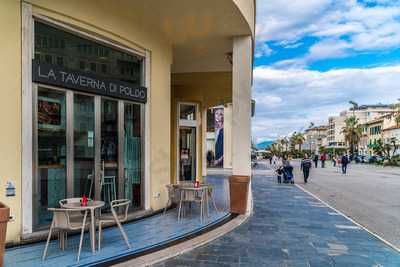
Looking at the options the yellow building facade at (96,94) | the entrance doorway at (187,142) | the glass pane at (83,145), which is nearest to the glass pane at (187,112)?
the entrance doorway at (187,142)

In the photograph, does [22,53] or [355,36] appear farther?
[355,36]

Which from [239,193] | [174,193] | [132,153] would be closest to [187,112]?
[239,193]

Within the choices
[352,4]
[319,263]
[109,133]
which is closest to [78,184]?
[109,133]

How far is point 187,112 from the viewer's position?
13.4 metres

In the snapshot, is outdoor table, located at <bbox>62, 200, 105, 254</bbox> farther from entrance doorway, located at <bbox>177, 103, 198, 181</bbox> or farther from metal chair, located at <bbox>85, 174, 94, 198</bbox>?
entrance doorway, located at <bbox>177, 103, 198, 181</bbox>

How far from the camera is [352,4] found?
39.5 feet

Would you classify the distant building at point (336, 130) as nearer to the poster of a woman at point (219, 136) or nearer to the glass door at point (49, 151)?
the poster of a woman at point (219, 136)

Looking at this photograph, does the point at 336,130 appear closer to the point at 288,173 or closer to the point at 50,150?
the point at 288,173

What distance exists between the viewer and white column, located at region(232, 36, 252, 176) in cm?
783

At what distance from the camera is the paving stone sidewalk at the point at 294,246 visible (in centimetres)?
451

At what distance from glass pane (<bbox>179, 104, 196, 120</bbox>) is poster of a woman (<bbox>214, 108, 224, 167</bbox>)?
15.2 m

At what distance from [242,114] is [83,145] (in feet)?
12.1

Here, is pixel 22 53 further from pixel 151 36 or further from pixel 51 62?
pixel 151 36

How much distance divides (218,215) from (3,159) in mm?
4367
